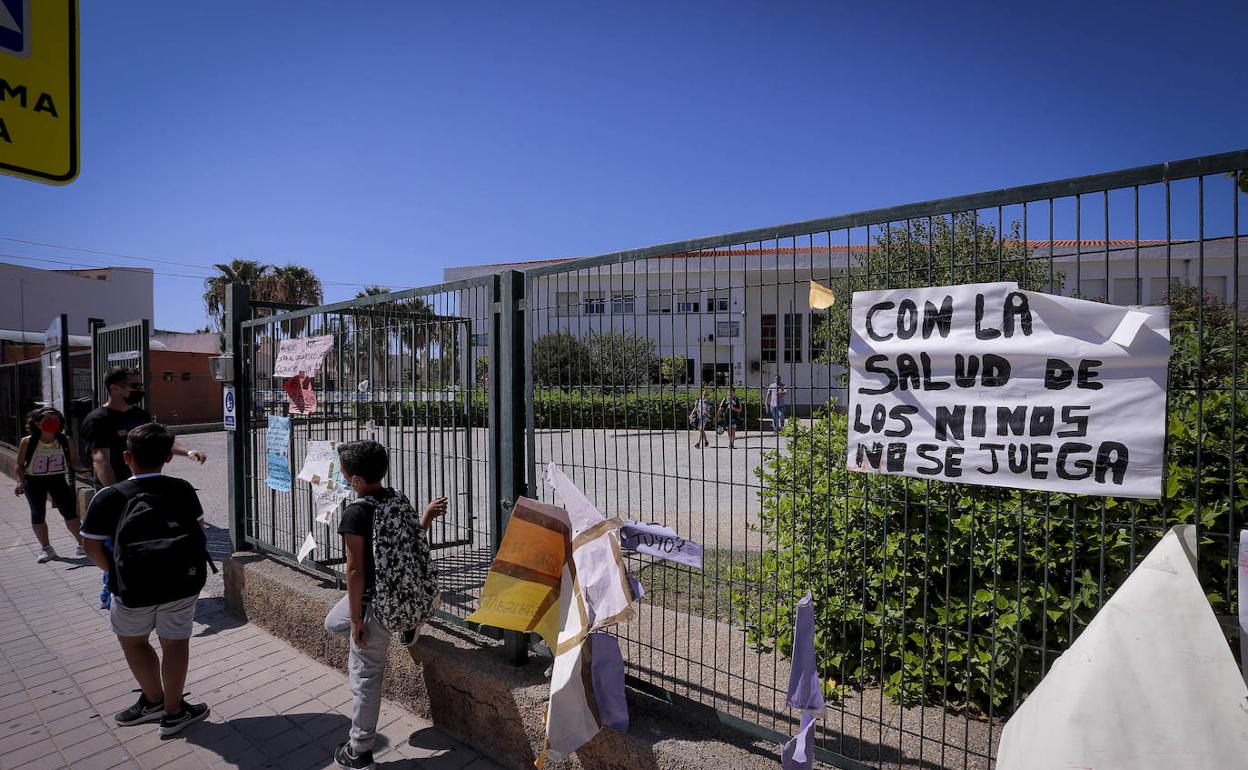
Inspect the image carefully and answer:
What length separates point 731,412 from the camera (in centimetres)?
289

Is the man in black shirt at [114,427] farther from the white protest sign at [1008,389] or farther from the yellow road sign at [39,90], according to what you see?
the white protest sign at [1008,389]

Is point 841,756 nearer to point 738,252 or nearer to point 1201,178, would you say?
point 738,252

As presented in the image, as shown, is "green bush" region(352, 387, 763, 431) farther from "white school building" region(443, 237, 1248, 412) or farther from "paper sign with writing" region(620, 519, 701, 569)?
"paper sign with writing" region(620, 519, 701, 569)

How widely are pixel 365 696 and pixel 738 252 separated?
2.78 m

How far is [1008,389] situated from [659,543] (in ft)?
4.92

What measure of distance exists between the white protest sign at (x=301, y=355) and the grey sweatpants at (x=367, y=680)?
7.09ft

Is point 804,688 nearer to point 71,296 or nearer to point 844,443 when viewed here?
point 844,443

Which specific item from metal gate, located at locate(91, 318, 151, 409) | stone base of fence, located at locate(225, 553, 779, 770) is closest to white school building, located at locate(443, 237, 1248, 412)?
stone base of fence, located at locate(225, 553, 779, 770)

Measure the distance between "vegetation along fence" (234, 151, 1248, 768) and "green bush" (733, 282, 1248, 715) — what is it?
2 centimetres

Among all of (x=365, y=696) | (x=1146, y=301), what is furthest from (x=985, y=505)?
(x=365, y=696)

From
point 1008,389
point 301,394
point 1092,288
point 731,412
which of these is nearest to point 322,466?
point 301,394

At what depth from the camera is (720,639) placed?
4.44 m

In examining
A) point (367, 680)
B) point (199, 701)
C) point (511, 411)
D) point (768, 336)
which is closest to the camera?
point (768, 336)

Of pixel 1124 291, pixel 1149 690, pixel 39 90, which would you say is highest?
pixel 39 90
